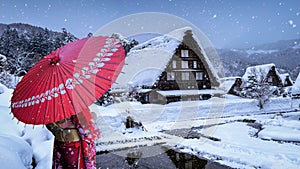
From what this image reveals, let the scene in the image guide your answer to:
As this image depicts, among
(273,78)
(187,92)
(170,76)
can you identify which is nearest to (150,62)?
(170,76)

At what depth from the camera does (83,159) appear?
2.26m

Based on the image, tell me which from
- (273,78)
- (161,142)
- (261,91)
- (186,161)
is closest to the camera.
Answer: (186,161)

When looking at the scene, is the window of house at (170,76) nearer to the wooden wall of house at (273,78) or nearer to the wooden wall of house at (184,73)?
the wooden wall of house at (184,73)

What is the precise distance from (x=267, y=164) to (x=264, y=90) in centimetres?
1950

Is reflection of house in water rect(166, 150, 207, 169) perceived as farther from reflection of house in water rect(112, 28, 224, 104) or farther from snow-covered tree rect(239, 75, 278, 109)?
snow-covered tree rect(239, 75, 278, 109)

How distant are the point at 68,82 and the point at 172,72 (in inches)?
877

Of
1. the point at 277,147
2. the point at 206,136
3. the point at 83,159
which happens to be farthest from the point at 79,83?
the point at 206,136

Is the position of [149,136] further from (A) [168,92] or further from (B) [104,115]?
(A) [168,92]

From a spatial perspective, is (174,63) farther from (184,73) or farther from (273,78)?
(273,78)

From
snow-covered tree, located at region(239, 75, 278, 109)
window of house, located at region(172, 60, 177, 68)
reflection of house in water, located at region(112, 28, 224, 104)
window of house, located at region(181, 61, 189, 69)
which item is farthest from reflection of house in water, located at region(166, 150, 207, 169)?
snow-covered tree, located at region(239, 75, 278, 109)

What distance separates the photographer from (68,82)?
2.04 metres

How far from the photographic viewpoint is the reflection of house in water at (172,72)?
22.4 meters

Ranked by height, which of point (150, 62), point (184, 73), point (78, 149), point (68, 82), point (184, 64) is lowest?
point (78, 149)

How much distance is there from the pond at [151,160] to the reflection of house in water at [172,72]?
13468 millimetres
